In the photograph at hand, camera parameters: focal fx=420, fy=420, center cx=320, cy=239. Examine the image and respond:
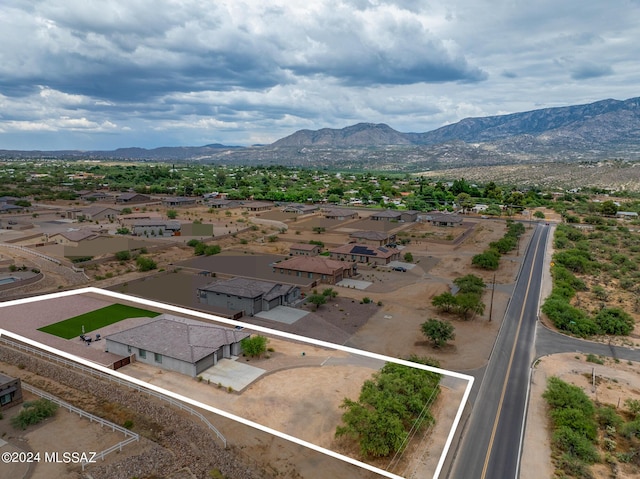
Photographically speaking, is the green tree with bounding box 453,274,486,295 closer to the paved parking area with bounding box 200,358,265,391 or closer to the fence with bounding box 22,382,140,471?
the paved parking area with bounding box 200,358,265,391

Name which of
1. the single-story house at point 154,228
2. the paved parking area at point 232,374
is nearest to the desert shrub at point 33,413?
the paved parking area at point 232,374

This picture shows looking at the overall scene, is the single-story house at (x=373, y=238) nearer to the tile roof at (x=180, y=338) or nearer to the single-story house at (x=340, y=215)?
the single-story house at (x=340, y=215)

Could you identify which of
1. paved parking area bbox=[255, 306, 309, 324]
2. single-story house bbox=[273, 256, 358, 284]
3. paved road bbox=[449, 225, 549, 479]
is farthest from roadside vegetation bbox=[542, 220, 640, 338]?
paved parking area bbox=[255, 306, 309, 324]

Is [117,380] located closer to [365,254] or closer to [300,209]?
[365,254]

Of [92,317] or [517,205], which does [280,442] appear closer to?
[92,317]

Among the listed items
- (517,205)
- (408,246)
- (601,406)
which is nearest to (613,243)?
(408,246)
